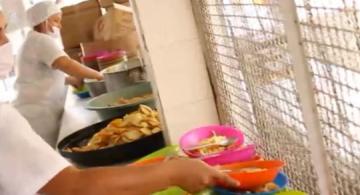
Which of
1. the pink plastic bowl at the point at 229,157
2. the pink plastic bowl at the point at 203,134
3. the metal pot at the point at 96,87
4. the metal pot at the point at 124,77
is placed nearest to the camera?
the pink plastic bowl at the point at 229,157

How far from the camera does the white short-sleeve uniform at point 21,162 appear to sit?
0.79 m

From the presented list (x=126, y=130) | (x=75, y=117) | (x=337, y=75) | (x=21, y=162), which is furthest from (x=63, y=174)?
(x=75, y=117)

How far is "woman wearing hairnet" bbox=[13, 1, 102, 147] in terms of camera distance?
238cm

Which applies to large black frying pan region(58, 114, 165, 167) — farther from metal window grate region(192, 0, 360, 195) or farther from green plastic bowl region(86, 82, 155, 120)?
green plastic bowl region(86, 82, 155, 120)

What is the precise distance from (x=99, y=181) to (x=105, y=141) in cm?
67

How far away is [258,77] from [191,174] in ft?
0.88

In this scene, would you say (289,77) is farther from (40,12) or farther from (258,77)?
(40,12)

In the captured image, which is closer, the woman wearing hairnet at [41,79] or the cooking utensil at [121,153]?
the cooking utensil at [121,153]

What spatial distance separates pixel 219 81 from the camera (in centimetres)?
126

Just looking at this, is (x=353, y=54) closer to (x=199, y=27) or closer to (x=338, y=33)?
(x=338, y=33)

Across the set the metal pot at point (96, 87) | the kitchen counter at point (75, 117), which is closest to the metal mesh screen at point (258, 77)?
the kitchen counter at point (75, 117)

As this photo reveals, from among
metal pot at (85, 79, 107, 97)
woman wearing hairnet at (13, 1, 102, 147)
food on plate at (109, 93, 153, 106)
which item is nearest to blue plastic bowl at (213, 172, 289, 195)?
food on plate at (109, 93, 153, 106)

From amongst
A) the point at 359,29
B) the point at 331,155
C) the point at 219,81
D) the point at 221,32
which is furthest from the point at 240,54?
the point at 359,29

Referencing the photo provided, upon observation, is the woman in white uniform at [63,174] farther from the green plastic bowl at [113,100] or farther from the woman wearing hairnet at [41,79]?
the woman wearing hairnet at [41,79]
